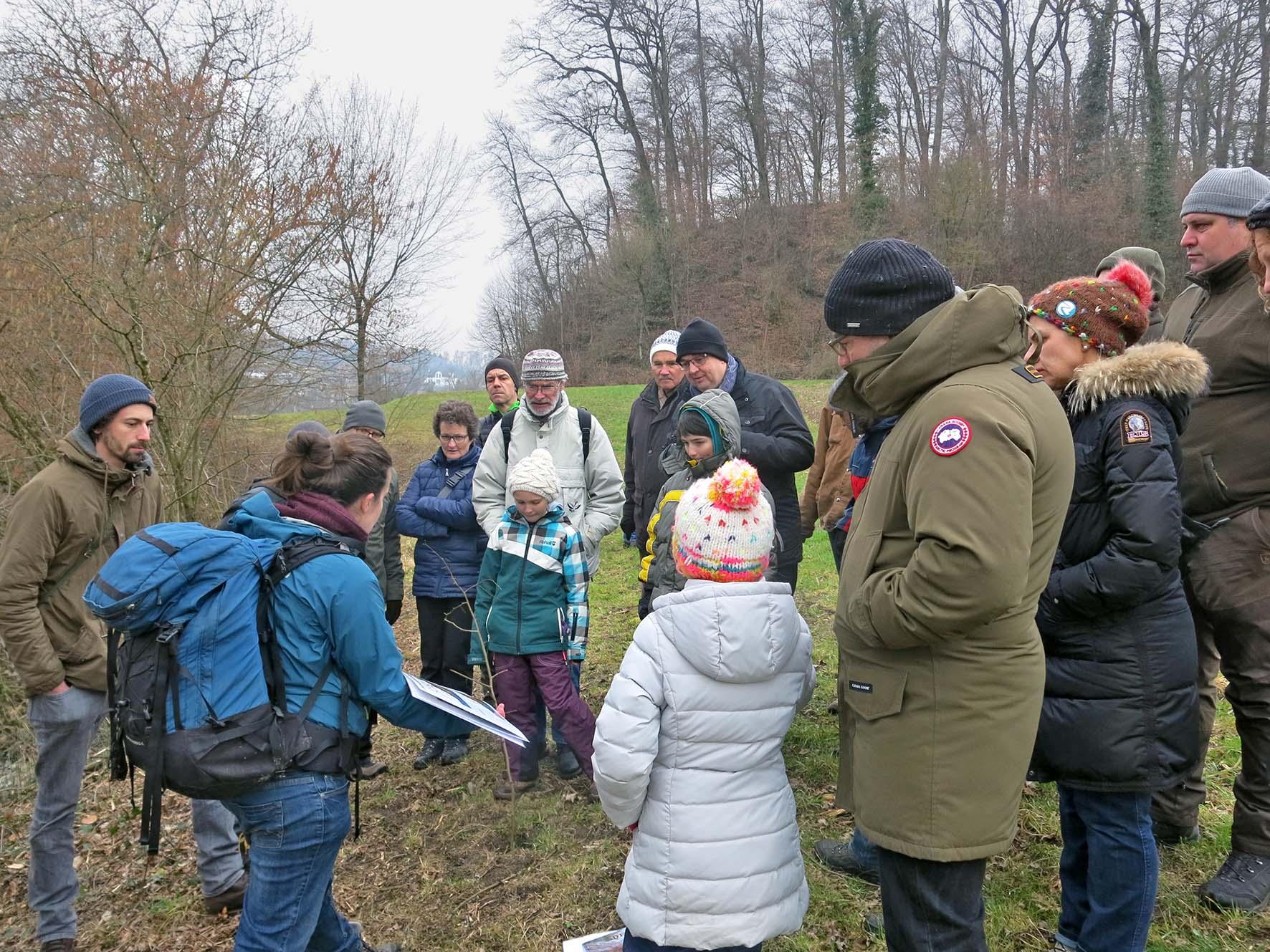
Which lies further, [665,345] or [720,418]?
[665,345]

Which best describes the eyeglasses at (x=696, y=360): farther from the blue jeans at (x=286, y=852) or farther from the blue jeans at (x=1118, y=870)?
the blue jeans at (x=286, y=852)

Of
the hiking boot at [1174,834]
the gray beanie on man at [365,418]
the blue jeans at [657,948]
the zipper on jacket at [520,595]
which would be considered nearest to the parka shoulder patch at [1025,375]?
the blue jeans at [657,948]

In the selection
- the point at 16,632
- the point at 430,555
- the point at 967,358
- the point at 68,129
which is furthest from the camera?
the point at 68,129

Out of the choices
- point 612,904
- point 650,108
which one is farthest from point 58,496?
point 650,108

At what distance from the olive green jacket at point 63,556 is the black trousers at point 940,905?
3.00 metres

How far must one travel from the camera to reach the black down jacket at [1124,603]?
90.4 inches

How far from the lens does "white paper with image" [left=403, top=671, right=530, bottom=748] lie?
241 centimetres

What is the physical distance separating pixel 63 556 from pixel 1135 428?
3.74 metres

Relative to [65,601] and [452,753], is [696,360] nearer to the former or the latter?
[452,753]

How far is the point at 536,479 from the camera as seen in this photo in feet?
13.0

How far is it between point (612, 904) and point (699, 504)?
1.86m

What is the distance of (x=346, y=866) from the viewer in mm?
3711

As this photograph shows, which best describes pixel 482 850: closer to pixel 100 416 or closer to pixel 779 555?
pixel 779 555

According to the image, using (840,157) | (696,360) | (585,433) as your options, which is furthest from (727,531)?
(840,157)
